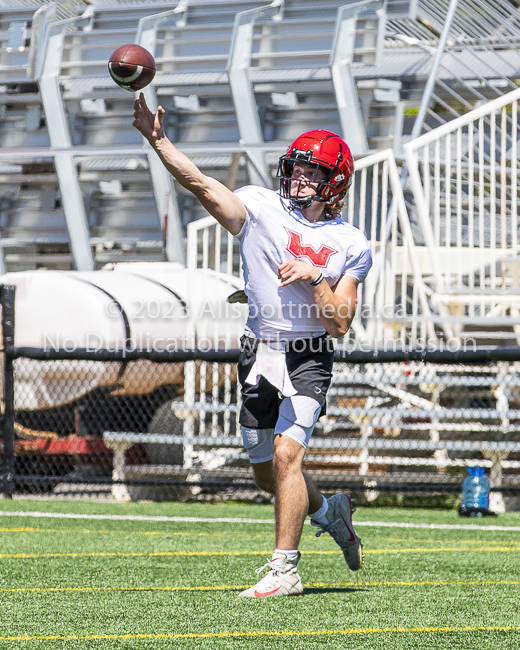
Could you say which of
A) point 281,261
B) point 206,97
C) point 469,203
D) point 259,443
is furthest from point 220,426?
point 281,261

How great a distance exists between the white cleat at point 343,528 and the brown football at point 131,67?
1870 millimetres

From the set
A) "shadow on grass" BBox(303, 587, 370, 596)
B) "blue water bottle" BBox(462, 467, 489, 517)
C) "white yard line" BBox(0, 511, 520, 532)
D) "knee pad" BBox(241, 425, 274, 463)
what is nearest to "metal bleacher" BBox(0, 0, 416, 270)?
"blue water bottle" BBox(462, 467, 489, 517)

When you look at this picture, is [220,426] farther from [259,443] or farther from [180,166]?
[180,166]

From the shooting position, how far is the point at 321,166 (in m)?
4.11

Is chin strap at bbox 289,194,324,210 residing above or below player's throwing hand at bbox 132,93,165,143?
below

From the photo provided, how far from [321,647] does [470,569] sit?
196cm

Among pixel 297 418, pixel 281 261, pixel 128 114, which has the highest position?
pixel 128 114

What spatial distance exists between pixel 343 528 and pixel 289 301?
999 mm

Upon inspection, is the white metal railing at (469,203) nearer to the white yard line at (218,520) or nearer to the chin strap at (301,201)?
the white yard line at (218,520)

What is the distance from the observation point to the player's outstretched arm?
3660 mm

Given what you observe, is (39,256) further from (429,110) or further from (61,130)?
(429,110)

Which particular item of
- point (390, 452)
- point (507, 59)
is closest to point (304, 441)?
point (390, 452)

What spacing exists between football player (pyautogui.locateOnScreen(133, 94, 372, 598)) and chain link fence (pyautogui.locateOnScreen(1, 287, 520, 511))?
3424 millimetres

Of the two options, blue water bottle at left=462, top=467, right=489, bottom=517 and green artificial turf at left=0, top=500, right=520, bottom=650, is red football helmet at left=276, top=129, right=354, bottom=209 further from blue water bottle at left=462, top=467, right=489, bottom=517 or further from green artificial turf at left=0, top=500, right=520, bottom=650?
blue water bottle at left=462, top=467, right=489, bottom=517
